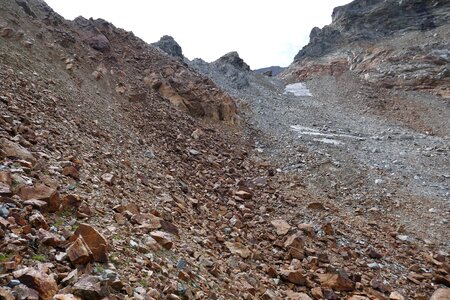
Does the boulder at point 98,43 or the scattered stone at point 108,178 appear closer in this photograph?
the scattered stone at point 108,178

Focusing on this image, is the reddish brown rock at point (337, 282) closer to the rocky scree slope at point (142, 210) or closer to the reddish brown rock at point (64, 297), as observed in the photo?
the rocky scree slope at point (142, 210)

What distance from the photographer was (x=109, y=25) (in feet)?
70.2

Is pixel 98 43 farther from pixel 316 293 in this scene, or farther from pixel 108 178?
pixel 316 293

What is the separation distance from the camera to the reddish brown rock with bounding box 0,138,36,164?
221 inches

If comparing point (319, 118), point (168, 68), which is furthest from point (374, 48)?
point (168, 68)

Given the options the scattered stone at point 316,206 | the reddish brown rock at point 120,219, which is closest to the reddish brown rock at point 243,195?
the scattered stone at point 316,206

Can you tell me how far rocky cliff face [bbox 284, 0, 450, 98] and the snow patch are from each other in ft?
17.5

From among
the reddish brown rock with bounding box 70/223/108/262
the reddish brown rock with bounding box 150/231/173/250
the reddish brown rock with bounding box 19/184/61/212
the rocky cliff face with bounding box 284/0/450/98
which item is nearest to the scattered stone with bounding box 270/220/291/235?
the reddish brown rock with bounding box 150/231/173/250

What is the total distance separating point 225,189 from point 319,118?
17.5 meters

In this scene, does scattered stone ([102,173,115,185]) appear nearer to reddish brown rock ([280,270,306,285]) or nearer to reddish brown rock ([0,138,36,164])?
reddish brown rock ([0,138,36,164])

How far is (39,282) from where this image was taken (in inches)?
126

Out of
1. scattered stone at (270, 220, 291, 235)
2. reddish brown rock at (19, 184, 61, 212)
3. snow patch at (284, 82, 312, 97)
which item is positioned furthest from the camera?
snow patch at (284, 82, 312, 97)

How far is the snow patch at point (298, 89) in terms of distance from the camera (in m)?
39.8

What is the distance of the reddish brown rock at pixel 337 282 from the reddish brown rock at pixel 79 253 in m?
5.26
